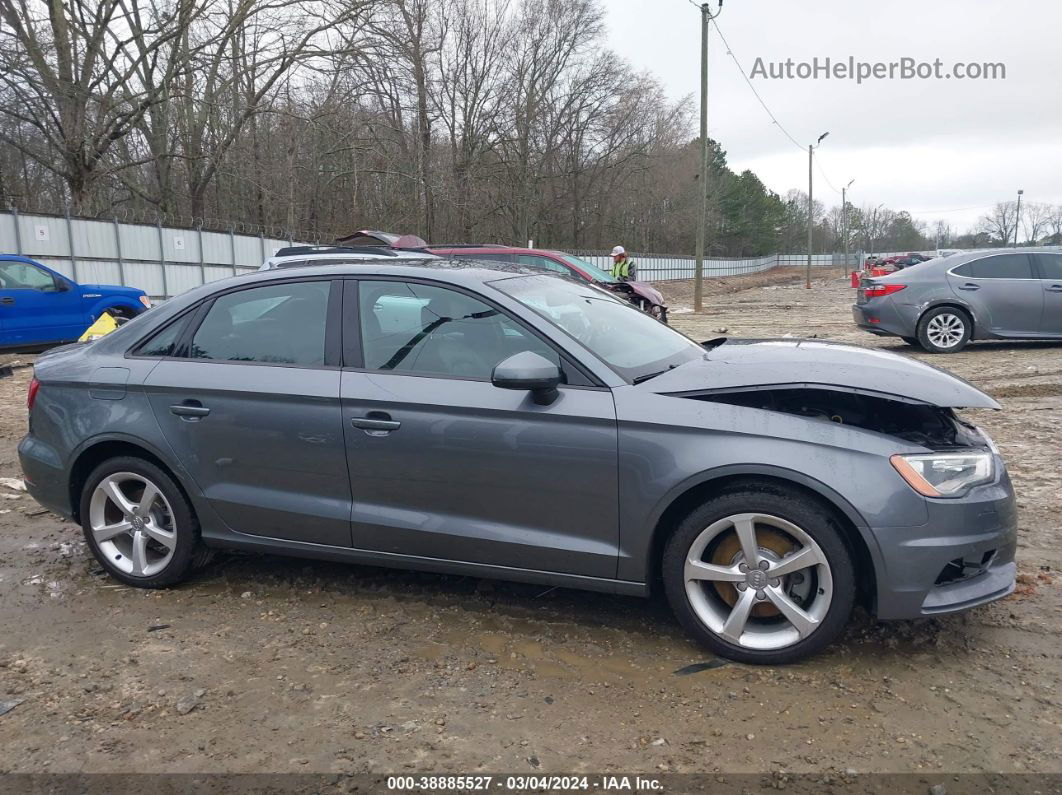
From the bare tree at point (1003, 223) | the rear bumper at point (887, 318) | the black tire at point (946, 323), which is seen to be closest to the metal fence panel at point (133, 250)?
the rear bumper at point (887, 318)

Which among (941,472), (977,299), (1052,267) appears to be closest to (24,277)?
(941,472)

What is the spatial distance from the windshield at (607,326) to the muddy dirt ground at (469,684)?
115cm

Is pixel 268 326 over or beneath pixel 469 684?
over

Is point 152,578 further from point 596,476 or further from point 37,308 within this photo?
point 37,308

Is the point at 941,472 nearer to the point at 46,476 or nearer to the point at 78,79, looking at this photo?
the point at 46,476

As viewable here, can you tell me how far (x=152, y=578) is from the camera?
407cm

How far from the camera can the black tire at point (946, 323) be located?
447 inches

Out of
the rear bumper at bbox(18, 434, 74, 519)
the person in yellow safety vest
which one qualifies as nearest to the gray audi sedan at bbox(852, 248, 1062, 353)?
the person in yellow safety vest

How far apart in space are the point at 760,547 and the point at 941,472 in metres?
0.72

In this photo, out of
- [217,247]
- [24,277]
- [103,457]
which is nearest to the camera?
[103,457]

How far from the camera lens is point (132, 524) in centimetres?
409

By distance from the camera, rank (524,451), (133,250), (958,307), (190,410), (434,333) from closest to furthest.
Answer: (524,451), (434,333), (190,410), (958,307), (133,250)

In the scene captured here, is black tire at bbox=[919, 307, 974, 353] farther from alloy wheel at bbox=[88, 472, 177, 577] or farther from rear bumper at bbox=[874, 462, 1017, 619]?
alloy wheel at bbox=[88, 472, 177, 577]

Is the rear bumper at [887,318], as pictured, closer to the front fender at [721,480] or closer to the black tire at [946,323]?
the black tire at [946,323]
